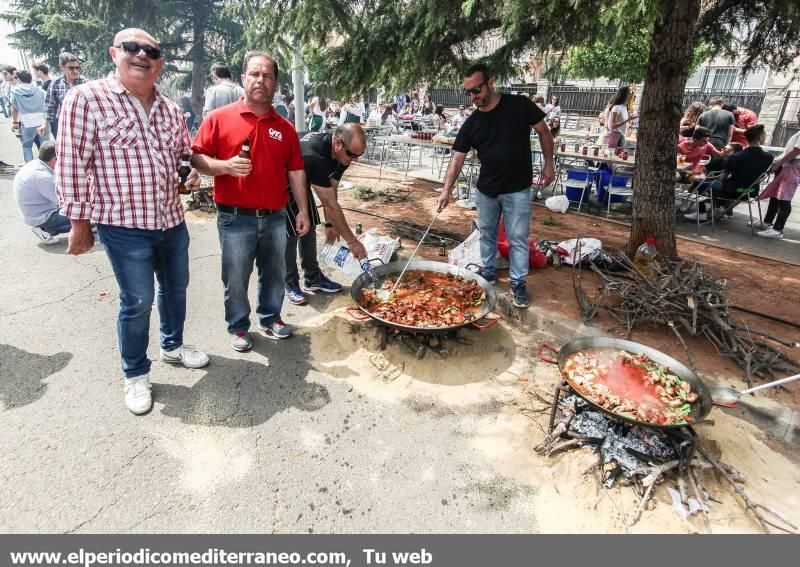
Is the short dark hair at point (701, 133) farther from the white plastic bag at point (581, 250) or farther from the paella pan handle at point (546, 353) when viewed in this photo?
the paella pan handle at point (546, 353)

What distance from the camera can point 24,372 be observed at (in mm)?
3309

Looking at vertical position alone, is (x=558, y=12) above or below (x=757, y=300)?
above

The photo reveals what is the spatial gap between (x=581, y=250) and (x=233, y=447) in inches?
173

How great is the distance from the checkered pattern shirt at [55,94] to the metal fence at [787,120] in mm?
21158

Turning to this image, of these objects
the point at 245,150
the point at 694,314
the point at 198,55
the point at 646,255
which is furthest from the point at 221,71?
the point at 198,55

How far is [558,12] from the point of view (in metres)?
3.02

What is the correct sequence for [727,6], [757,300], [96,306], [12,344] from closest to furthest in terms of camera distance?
1. [12,344]
2. [96,306]
3. [757,300]
4. [727,6]

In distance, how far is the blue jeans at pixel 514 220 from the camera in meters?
4.26

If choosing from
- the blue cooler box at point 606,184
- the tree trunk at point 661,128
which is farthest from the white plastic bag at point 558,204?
the tree trunk at point 661,128

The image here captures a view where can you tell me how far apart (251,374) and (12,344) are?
6.85 feet

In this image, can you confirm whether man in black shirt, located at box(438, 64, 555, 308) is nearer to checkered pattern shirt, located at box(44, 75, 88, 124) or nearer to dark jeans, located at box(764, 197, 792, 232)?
dark jeans, located at box(764, 197, 792, 232)

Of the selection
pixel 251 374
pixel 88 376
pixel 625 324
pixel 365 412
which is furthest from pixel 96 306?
pixel 625 324

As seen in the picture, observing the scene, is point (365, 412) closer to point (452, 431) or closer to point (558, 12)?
point (452, 431)
